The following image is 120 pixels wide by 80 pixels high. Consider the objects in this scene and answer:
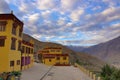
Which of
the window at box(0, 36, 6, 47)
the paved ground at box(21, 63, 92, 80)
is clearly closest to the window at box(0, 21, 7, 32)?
the window at box(0, 36, 6, 47)

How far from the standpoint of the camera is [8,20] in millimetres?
41219

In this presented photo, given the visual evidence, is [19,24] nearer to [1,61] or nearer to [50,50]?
[1,61]

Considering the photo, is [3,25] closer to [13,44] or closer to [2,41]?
[2,41]

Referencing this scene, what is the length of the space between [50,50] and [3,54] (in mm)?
49022

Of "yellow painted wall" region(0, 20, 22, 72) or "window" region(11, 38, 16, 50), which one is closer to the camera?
"yellow painted wall" region(0, 20, 22, 72)

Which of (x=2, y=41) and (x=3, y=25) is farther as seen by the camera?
(x=3, y=25)

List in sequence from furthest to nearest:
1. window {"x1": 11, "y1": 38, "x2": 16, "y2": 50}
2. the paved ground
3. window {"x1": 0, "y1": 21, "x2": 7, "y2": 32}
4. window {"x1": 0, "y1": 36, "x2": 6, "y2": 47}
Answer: window {"x1": 11, "y1": 38, "x2": 16, "y2": 50}
window {"x1": 0, "y1": 21, "x2": 7, "y2": 32}
window {"x1": 0, "y1": 36, "x2": 6, "y2": 47}
the paved ground

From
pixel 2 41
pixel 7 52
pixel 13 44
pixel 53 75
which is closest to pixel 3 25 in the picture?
pixel 2 41

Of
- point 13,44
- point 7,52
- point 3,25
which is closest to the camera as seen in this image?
point 7,52

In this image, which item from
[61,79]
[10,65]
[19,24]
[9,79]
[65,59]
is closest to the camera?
[9,79]

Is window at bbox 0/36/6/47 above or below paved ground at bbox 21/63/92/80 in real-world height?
above

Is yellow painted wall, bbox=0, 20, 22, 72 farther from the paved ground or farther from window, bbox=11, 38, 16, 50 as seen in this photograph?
the paved ground

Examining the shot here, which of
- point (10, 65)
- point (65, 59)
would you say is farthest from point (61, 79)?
point (65, 59)

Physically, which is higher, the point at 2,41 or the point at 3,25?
the point at 3,25
